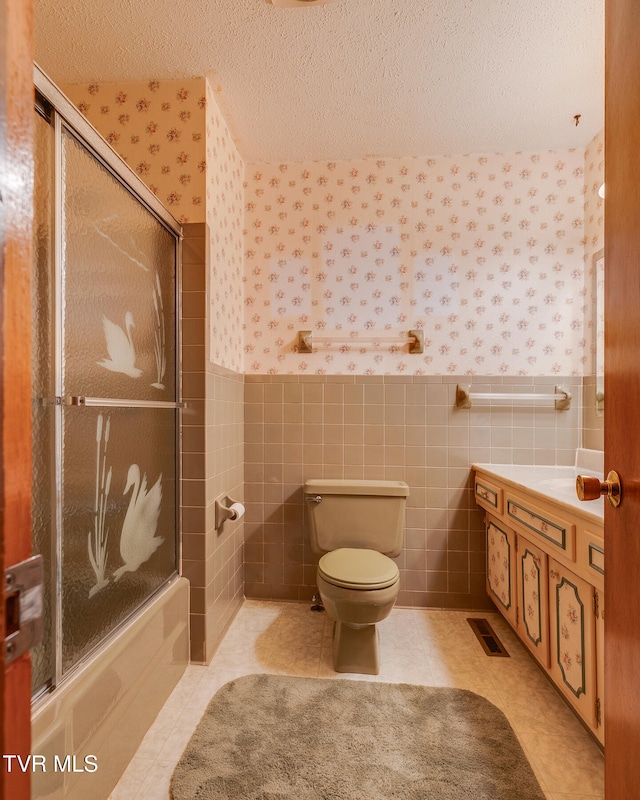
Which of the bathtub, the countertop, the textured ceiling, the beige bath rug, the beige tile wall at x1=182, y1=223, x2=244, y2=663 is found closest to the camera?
the bathtub

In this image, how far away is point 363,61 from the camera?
1.80 m

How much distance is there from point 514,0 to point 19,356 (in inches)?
78.0

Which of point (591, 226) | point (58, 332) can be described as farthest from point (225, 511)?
point (591, 226)

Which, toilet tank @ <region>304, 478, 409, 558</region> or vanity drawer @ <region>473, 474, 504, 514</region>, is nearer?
vanity drawer @ <region>473, 474, 504, 514</region>

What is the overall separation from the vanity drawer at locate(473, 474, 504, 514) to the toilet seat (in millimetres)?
573

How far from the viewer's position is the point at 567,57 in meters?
1.78

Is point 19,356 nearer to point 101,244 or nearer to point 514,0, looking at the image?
point 101,244

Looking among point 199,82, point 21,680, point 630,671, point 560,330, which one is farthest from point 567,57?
point 21,680

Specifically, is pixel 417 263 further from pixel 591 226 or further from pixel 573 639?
pixel 573 639

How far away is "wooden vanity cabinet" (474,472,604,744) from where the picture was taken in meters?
1.32

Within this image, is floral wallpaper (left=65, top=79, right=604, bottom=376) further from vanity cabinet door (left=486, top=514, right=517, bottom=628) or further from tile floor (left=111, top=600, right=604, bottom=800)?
tile floor (left=111, top=600, right=604, bottom=800)

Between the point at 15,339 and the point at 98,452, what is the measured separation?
967 millimetres

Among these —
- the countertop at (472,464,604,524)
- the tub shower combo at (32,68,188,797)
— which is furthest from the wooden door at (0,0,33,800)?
the countertop at (472,464,604,524)

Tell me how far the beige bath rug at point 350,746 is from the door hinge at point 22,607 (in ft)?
3.89
